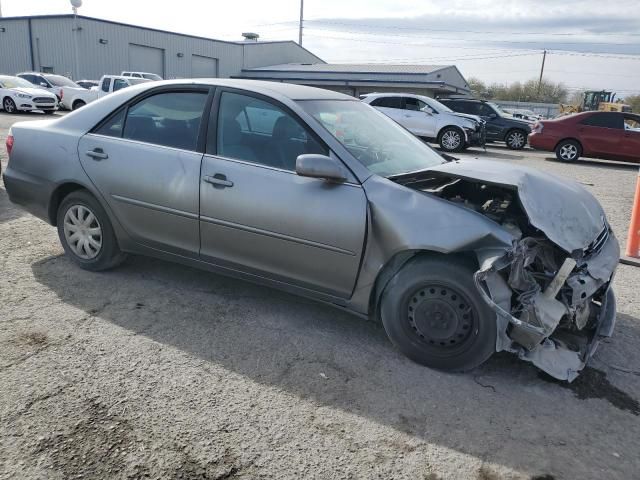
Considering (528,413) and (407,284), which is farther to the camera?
(407,284)

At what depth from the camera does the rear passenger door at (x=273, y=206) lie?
323 cm

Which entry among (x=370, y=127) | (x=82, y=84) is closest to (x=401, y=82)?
(x=82, y=84)

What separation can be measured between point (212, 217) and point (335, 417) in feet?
5.43

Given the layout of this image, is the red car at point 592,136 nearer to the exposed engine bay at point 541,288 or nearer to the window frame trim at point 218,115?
the exposed engine bay at point 541,288

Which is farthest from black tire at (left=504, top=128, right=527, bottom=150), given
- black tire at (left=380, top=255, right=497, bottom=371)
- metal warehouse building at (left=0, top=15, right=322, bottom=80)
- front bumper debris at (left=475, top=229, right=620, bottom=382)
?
metal warehouse building at (left=0, top=15, right=322, bottom=80)

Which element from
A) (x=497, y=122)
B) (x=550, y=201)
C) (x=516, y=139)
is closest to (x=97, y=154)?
(x=550, y=201)

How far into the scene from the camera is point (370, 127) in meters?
3.94

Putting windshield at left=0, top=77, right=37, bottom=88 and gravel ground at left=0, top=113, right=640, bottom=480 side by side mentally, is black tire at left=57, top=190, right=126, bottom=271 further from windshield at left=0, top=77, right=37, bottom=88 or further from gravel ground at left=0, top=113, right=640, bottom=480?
windshield at left=0, top=77, right=37, bottom=88

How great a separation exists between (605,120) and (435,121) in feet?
15.7

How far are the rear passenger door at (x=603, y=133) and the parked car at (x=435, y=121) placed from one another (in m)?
2.88

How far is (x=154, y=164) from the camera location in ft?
12.6

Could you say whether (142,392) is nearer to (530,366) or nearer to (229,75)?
(530,366)

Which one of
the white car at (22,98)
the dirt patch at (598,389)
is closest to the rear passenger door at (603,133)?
the dirt patch at (598,389)

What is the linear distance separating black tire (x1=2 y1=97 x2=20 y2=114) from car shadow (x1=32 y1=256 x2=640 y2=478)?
19.1m
